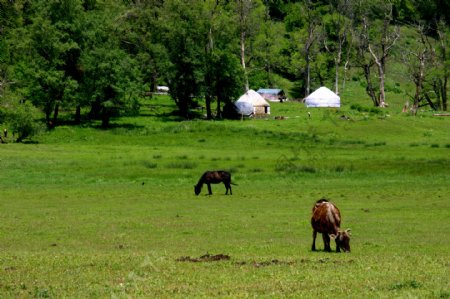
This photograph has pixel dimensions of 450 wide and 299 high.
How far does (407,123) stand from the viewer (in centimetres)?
8738

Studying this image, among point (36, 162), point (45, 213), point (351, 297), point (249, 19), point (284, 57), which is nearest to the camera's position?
point (351, 297)

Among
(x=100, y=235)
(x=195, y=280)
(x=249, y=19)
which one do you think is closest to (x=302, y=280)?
(x=195, y=280)

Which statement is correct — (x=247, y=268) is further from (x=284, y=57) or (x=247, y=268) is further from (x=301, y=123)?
(x=284, y=57)

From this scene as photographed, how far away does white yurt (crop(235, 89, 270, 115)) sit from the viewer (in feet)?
325

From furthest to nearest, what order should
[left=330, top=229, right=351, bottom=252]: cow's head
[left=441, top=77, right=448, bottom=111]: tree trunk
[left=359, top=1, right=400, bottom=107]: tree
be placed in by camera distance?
1. [left=441, top=77, right=448, bottom=111]: tree trunk
2. [left=359, top=1, right=400, bottom=107]: tree
3. [left=330, top=229, right=351, bottom=252]: cow's head

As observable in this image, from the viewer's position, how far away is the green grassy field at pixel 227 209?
16.2 m

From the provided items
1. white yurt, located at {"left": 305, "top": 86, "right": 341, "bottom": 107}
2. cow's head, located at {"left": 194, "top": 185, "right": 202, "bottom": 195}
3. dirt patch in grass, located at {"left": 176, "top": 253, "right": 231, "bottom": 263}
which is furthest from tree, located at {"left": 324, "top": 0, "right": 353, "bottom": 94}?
dirt patch in grass, located at {"left": 176, "top": 253, "right": 231, "bottom": 263}

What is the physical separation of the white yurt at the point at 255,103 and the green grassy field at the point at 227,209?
27.2ft

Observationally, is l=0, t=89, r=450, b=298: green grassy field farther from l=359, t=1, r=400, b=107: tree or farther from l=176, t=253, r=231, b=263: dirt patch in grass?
l=359, t=1, r=400, b=107: tree

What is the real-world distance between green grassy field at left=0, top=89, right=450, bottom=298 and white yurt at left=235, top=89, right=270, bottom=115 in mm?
8300

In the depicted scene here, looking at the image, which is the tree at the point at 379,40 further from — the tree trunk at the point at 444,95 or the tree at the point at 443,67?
the tree trunk at the point at 444,95

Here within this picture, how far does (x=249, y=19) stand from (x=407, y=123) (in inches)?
1466

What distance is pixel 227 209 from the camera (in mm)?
36438

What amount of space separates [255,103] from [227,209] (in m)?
64.3
